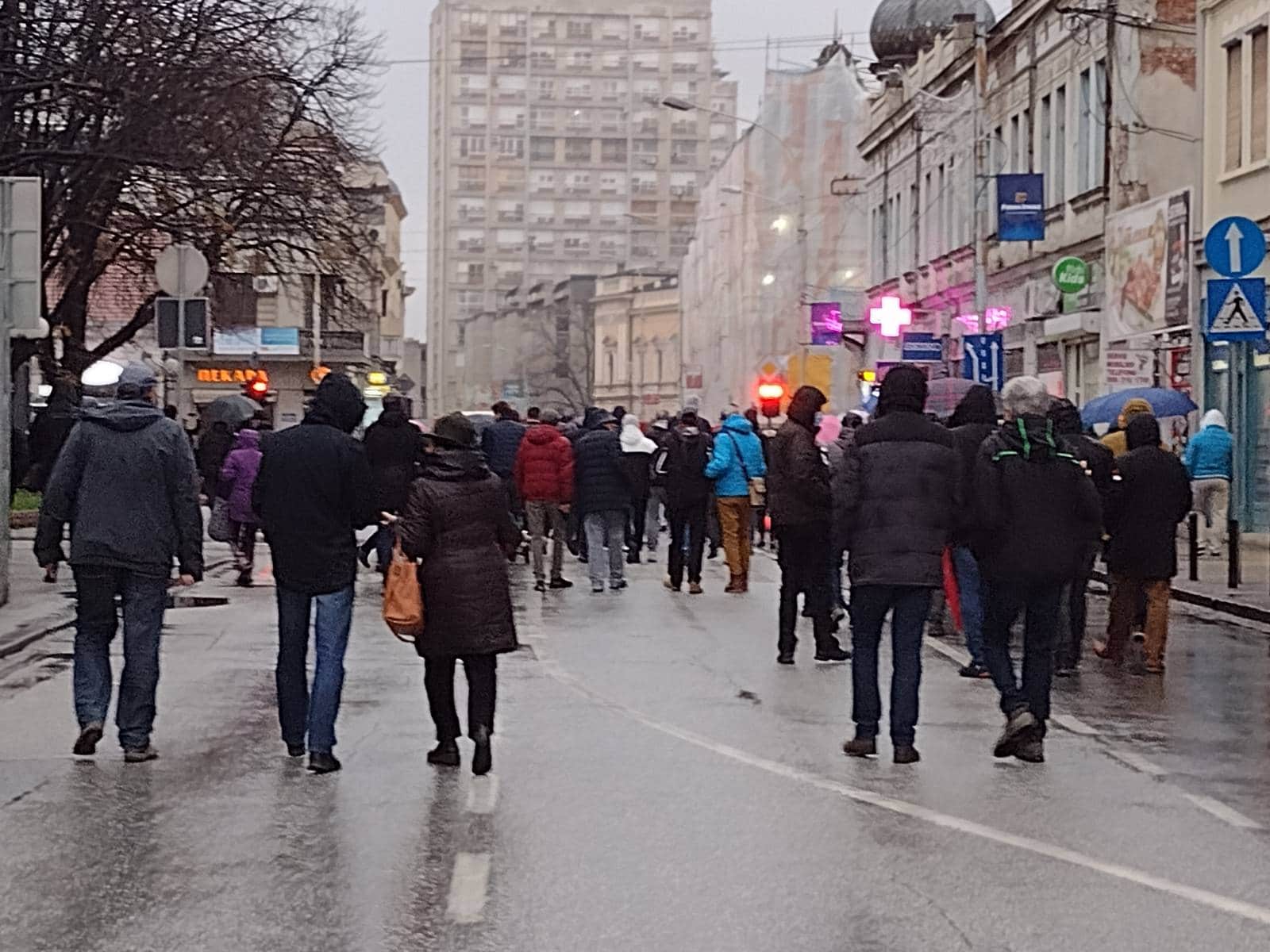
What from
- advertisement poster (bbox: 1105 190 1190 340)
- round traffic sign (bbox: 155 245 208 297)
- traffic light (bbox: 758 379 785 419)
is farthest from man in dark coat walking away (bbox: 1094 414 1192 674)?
traffic light (bbox: 758 379 785 419)

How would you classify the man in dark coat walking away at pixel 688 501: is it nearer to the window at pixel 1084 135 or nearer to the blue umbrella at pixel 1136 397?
the blue umbrella at pixel 1136 397

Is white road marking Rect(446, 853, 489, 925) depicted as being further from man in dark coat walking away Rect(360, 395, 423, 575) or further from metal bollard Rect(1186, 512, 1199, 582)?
metal bollard Rect(1186, 512, 1199, 582)

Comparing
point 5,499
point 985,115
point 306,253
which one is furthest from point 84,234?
point 985,115

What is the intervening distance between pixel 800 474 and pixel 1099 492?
7.27 ft

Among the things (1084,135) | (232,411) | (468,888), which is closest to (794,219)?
(1084,135)

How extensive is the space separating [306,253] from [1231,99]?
1380cm

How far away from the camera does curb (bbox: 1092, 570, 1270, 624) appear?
65.9 ft

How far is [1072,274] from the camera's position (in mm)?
38000

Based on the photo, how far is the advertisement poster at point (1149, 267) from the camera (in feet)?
108

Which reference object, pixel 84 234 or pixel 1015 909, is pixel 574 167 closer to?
pixel 84 234

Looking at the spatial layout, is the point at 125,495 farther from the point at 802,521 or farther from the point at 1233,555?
the point at 1233,555

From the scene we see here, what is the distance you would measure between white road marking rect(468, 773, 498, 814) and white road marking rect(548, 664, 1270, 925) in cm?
131

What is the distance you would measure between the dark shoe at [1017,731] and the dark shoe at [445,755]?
A: 8.64ft

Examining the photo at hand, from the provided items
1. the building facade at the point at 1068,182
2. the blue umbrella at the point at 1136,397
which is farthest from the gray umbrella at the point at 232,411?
the building facade at the point at 1068,182
